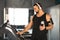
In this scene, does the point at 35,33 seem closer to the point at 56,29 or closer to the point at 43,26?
Result: the point at 43,26

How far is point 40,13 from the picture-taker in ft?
12.0

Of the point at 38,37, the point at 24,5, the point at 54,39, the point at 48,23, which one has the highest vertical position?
the point at 24,5

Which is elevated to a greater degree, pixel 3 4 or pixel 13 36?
pixel 3 4

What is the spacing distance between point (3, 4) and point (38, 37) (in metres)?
5.96

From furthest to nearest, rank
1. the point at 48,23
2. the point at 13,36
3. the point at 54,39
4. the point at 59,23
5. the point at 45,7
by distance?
the point at 45,7 < the point at 54,39 < the point at 59,23 < the point at 48,23 < the point at 13,36

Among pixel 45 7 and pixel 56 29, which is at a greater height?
pixel 45 7

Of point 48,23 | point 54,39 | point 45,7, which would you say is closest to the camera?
point 48,23

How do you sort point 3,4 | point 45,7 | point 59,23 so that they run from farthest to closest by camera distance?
1. point 3,4
2. point 45,7
3. point 59,23

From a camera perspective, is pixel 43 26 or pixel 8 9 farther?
pixel 8 9

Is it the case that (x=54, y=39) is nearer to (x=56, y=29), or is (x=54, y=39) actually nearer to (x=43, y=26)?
(x=56, y=29)

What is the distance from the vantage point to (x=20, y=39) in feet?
11.0

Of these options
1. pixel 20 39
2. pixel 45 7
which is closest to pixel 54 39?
pixel 45 7

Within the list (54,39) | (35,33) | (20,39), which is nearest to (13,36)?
A: (20,39)

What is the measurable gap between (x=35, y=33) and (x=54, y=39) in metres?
3.85
